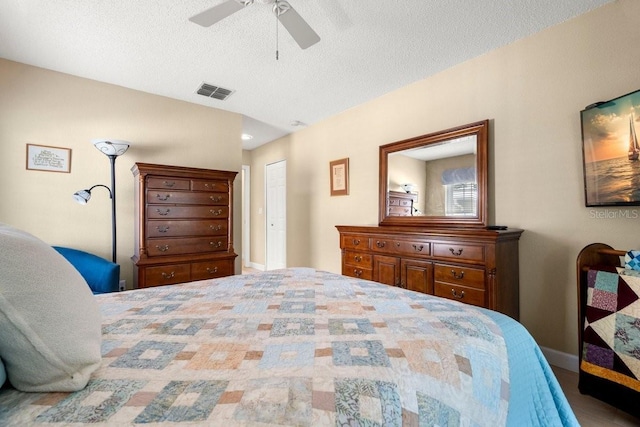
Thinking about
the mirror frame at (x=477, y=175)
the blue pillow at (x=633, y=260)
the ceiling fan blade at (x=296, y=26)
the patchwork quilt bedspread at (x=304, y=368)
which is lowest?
the patchwork quilt bedspread at (x=304, y=368)

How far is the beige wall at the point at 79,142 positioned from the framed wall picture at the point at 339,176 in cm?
189

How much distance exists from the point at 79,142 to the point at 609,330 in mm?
4650

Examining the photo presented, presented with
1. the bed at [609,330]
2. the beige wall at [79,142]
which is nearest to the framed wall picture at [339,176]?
the beige wall at [79,142]

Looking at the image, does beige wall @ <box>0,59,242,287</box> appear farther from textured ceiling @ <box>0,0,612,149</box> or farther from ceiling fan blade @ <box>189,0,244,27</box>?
ceiling fan blade @ <box>189,0,244,27</box>

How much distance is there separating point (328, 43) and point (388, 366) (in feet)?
8.03

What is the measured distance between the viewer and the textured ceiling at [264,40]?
78.0 inches

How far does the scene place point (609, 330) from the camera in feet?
5.32

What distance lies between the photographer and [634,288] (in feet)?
5.06

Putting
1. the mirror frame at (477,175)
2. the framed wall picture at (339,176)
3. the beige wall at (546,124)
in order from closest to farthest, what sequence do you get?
1. the beige wall at (546,124)
2. the mirror frame at (477,175)
3. the framed wall picture at (339,176)

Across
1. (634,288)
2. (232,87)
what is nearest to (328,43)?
(232,87)

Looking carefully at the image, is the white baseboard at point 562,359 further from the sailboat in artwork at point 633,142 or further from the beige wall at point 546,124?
the sailboat in artwork at point 633,142

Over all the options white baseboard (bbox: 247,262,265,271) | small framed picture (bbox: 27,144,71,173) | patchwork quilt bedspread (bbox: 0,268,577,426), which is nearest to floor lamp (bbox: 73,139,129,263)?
small framed picture (bbox: 27,144,71,173)

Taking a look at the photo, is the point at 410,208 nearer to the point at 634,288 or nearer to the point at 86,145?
the point at 634,288

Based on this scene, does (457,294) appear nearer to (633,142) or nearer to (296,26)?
(633,142)
